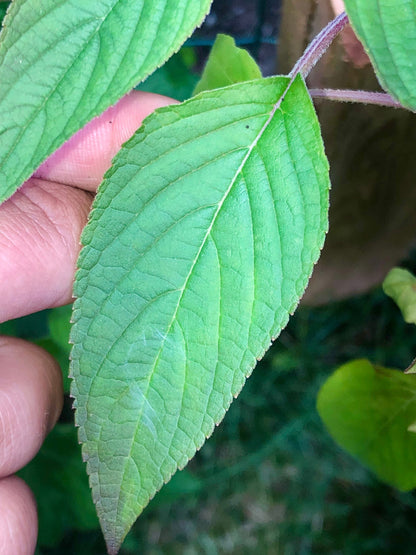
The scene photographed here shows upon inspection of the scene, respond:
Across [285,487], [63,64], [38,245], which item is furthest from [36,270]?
[285,487]

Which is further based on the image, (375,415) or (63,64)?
(375,415)

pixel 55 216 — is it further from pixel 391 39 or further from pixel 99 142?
pixel 391 39

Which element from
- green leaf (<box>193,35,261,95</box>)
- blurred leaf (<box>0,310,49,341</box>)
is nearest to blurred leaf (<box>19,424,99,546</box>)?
blurred leaf (<box>0,310,49,341</box>)

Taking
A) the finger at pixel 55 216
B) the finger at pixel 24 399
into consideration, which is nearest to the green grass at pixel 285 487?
the finger at pixel 24 399

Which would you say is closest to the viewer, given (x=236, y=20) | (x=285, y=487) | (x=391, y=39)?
(x=391, y=39)

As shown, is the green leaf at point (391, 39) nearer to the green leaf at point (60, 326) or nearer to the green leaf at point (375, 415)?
the green leaf at point (375, 415)

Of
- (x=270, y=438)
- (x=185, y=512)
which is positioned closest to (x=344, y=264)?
(x=270, y=438)
